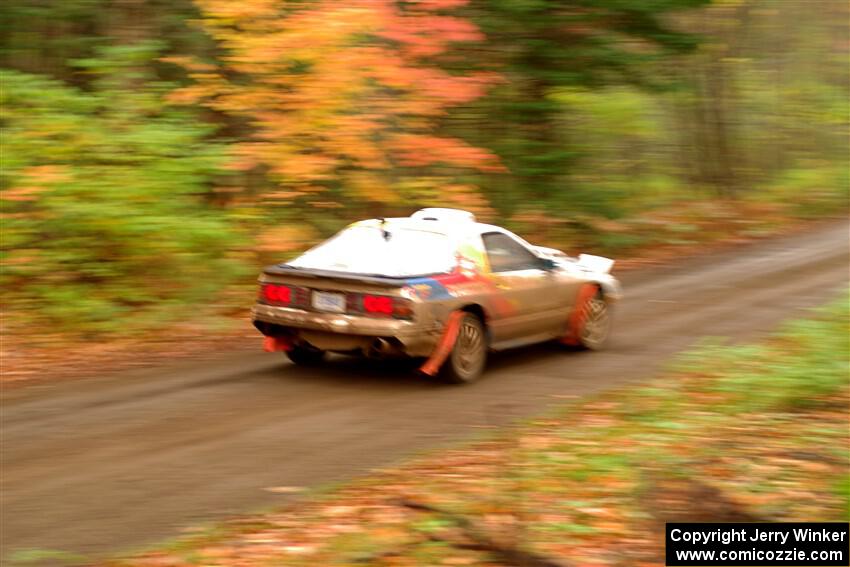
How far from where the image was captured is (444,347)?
32.3 feet

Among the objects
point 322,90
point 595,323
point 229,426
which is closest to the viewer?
point 229,426

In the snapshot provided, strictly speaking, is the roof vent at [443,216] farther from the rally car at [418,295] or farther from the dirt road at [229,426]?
the dirt road at [229,426]

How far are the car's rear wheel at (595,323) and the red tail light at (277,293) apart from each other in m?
3.47

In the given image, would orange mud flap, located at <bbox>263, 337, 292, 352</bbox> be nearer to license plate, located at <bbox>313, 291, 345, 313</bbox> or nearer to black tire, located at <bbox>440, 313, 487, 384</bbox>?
license plate, located at <bbox>313, 291, 345, 313</bbox>

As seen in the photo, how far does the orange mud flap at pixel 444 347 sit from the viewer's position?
32.1ft

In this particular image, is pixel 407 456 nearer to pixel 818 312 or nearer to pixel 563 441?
pixel 563 441

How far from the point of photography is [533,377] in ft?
34.7

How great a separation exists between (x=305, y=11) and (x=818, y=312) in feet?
26.2

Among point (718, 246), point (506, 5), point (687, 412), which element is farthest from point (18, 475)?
point (718, 246)

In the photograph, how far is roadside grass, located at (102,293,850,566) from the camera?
5.64 m

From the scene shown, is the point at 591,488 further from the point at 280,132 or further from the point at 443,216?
the point at 280,132

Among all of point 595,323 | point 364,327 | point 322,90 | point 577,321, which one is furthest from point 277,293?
point 322,90

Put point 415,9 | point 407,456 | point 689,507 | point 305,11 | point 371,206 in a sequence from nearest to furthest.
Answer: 1. point 689,507
2. point 407,456
3. point 305,11
4. point 415,9
5. point 371,206

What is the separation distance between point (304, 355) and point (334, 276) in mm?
1389
